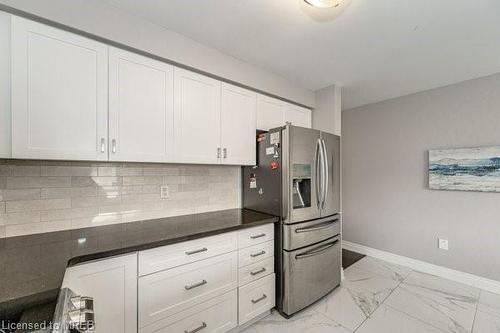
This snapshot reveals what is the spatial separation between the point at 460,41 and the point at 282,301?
8.88ft

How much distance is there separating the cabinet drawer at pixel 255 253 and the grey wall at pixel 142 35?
5.12 feet

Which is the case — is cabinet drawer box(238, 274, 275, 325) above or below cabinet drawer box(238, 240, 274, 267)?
below

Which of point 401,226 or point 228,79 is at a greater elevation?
point 228,79

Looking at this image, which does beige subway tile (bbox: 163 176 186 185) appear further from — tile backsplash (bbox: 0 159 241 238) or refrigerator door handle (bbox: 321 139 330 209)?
refrigerator door handle (bbox: 321 139 330 209)

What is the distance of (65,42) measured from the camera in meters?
1.33

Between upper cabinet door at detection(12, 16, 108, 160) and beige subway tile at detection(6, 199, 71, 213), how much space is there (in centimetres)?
43

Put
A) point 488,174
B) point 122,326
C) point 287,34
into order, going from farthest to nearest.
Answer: point 488,174, point 287,34, point 122,326

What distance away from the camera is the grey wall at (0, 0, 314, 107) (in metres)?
1.28

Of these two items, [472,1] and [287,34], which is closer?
[472,1]

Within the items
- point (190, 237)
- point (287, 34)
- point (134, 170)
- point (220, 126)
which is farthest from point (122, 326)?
point (287, 34)

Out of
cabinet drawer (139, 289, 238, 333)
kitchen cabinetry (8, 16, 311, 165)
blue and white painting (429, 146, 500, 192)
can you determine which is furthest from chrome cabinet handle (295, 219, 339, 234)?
blue and white painting (429, 146, 500, 192)

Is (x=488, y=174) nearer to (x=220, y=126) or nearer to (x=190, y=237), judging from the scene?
(x=220, y=126)

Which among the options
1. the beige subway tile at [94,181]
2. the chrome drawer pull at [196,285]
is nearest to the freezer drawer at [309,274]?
the chrome drawer pull at [196,285]

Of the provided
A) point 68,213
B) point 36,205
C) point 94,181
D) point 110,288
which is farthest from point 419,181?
point 36,205
